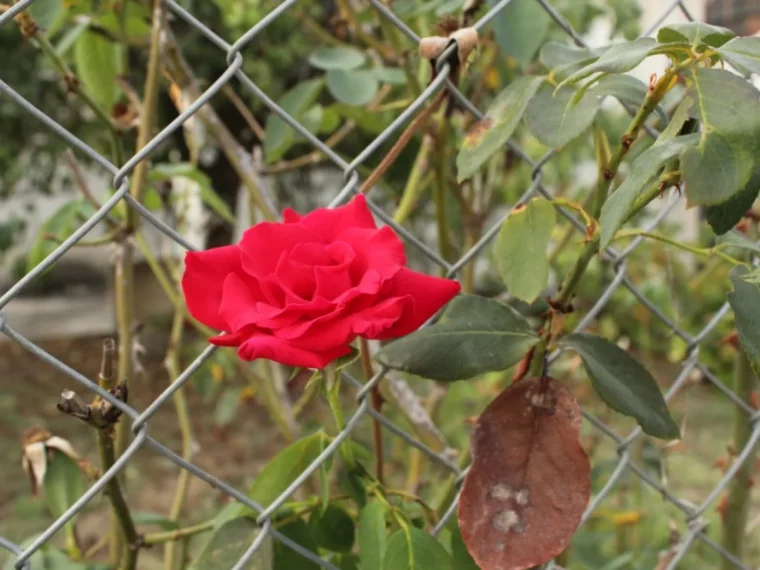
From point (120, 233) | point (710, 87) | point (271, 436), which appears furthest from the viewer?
point (271, 436)

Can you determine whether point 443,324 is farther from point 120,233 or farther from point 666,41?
point 120,233

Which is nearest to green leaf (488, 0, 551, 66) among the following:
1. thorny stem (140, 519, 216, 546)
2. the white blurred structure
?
thorny stem (140, 519, 216, 546)

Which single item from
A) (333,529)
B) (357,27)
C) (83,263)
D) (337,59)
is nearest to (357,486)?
(333,529)

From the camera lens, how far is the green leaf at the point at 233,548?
1.75 feet

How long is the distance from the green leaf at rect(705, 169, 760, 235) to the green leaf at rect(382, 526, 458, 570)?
0.27m

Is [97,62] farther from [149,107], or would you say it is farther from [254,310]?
[254,310]

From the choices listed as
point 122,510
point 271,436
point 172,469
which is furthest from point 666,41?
point 271,436

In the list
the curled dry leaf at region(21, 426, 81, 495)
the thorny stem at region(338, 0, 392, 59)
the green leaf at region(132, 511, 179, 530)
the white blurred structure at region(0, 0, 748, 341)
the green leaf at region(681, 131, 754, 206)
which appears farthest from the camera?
the white blurred structure at region(0, 0, 748, 341)

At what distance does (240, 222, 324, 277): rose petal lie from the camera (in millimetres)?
→ 452

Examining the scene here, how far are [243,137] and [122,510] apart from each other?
11.2ft

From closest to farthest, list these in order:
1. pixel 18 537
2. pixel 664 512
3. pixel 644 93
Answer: pixel 644 93 → pixel 664 512 → pixel 18 537

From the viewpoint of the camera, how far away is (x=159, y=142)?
473mm

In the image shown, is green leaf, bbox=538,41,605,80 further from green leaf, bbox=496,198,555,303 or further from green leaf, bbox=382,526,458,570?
green leaf, bbox=382,526,458,570

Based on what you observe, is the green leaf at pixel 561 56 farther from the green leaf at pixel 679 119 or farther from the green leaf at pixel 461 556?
the green leaf at pixel 461 556
